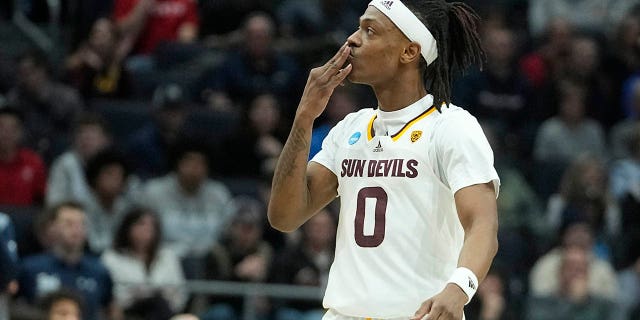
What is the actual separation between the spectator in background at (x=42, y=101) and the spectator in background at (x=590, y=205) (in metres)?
4.34

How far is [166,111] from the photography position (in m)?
11.9

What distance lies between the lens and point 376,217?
5.18m

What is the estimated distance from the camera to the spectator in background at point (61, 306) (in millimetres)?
8453

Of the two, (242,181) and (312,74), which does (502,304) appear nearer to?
(242,181)

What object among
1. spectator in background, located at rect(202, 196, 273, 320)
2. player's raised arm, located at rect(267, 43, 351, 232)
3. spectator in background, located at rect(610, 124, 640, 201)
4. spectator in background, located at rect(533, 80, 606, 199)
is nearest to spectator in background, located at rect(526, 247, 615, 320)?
spectator in background, located at rect(610, 124, 640, 201)

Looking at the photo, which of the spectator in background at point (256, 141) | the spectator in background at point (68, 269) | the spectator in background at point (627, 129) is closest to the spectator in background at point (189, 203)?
the spectator in background at point (256, 141)

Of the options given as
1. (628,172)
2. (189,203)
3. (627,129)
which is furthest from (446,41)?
(627,129)

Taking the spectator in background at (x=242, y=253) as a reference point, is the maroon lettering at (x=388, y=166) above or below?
above

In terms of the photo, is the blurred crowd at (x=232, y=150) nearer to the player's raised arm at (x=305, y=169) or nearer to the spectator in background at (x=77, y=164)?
the spectator in background at (x=77, y=164)

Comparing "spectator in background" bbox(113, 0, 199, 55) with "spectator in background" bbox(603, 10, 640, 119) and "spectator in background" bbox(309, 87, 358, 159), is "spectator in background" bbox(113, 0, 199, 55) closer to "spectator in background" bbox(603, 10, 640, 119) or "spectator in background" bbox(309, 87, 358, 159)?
"spectator in background" bbox(309, 87, 358, 159)

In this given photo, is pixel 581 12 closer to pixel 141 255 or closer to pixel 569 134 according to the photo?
pixel 569 134

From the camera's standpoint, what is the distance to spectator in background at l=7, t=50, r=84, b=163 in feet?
40.0

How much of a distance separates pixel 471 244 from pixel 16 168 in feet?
23.4

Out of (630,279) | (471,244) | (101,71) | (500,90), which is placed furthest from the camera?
(500,90)
